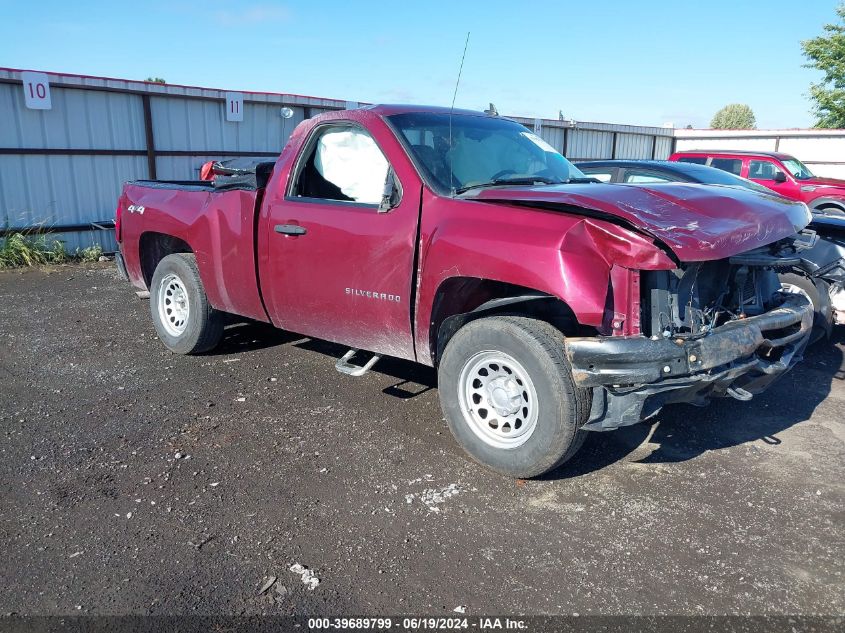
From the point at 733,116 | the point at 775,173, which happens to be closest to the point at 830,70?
the point at 775,173

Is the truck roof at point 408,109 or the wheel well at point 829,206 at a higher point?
the truck roof at point 408,109

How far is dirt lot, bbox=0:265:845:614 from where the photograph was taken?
112 inches

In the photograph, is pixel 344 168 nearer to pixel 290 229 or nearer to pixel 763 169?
pixel 290 229

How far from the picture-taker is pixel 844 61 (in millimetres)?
31875

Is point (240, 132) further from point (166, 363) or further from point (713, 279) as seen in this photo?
point (713, 279)

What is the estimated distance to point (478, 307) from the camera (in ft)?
12.9

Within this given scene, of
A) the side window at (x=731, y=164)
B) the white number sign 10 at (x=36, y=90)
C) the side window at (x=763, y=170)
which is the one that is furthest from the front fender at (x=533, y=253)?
the side window at (x=763, y=170)

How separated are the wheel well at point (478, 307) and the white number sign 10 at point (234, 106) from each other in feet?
34.6

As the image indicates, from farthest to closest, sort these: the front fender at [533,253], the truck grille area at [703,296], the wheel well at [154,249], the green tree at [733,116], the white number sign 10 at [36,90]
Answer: the green tree at [733,116] < the white number sign 10 at [36,90] < the wheel well at [154,249] < the truck grille area at [703,296] < the front fender at [533,253]

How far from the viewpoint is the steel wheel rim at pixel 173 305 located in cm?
597

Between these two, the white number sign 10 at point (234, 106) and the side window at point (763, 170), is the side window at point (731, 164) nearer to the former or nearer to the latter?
the side window at point (763, 170)

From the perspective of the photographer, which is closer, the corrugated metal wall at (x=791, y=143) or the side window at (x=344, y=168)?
the side window at (x=344, y=168)

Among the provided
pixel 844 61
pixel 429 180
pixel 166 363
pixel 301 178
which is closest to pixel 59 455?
A: pixel 166 363

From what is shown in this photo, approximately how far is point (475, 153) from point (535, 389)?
172 cm
